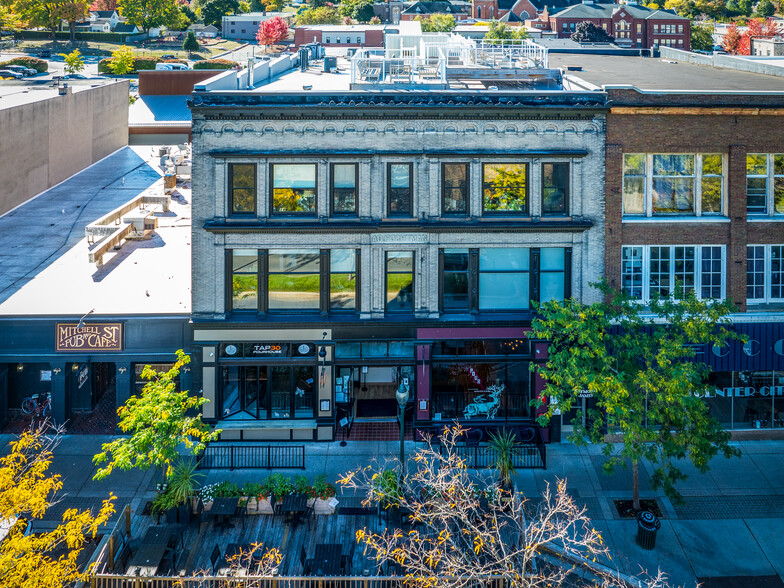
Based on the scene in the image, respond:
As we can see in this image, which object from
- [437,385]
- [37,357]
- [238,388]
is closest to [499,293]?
[437,385]

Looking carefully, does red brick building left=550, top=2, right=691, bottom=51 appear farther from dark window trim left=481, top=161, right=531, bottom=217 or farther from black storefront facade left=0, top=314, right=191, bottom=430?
black storefront facade left=0, top=314, right=191, bottom=430

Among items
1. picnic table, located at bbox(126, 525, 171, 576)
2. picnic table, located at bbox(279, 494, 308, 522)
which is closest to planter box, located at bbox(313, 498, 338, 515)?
picnic table, located at bbox(279, 494, 308, 522)

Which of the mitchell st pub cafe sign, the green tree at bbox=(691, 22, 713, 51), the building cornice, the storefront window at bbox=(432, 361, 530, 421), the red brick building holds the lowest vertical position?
the storefront window at bbox=(432, 361, 530, 421)

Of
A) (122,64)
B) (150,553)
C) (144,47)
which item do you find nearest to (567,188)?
(150,553)

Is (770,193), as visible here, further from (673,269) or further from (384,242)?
(384,242)

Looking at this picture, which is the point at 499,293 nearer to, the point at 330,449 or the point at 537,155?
the point at 537,155

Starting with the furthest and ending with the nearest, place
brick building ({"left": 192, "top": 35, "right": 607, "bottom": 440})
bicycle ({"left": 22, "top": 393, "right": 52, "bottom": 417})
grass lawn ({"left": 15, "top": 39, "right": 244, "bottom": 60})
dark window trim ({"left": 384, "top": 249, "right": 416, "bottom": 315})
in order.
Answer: grass lawn ({"left": 15, "top": 39, "right": 244, "bottom": 60}) < bicycle ({"left": 22, "top": 393, "right": 52, "bottom": 417}) < dark window trim ({"left": 384, "top": 249, "right": 416, "bottom": 315}) < brick building ({"left": 192, "top": 35, "right": 607, "bottom": 440})
